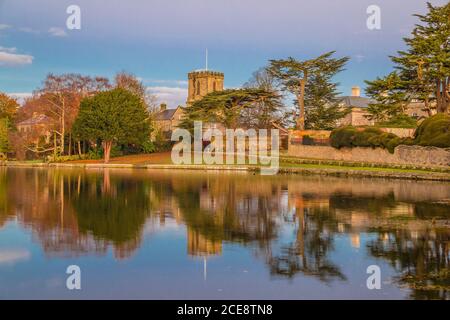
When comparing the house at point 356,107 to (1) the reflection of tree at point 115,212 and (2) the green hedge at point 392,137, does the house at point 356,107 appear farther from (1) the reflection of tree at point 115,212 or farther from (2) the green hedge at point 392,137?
(1) the reflection of tree at point 115,212

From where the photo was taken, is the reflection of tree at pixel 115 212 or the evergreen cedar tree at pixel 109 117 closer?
the reflection of tree at pixel 115 212

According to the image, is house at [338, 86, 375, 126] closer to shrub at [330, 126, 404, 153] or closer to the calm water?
shrub at [330, 126, 404, 153]

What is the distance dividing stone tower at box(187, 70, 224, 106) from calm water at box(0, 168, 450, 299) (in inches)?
2463

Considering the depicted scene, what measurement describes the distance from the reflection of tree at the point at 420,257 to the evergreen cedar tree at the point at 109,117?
41001 millimetres

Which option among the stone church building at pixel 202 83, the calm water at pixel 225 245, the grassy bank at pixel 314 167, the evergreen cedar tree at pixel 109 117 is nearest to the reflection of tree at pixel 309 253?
the calm water at pixel 225 245

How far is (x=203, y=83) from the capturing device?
83938 mm

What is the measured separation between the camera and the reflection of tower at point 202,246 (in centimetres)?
1142

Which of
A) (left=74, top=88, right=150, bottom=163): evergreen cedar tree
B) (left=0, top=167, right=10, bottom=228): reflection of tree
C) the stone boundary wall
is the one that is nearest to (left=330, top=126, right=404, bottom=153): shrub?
the stone boundary wall

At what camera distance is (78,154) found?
6000cm

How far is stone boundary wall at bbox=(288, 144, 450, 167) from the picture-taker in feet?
111

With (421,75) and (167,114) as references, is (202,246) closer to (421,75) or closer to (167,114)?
(421,75)

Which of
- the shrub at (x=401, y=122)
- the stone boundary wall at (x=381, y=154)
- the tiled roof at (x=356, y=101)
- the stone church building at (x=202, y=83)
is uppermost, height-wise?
the stone church building at (x=202, y=83)

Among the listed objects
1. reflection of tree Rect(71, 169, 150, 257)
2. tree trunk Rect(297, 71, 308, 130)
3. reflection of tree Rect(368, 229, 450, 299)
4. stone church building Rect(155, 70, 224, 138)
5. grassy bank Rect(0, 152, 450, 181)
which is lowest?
reflection of tree Rect(368, 229, 450, 299)
